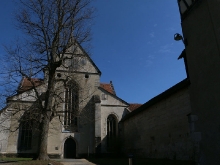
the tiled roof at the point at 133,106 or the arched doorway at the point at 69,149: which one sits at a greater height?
the tiled roof at the point at 133,106

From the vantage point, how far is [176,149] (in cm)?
1370

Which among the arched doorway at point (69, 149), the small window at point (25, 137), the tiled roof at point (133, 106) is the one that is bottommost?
the arched doorway at point (69, 149)

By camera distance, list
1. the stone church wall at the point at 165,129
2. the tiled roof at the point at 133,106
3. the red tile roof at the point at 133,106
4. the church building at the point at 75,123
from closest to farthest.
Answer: the stone church wall at the point at 165,129, the church building at the point at 75,123, the tiled roof at the point at 133,106, the red tile roof at the point at 133,106

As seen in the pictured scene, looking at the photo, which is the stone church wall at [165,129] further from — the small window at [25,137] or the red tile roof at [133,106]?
the small window at [25,137]

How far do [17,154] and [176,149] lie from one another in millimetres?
16719

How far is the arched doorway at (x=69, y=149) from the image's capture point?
2400 cm

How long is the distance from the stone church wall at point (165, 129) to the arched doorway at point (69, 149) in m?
6.65

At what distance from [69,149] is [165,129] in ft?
Answer: 42.2

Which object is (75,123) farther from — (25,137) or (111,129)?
(25,137)

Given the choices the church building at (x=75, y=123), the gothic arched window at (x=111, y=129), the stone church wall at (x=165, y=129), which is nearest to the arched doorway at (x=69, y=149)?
the church building at (x=75, y=123)

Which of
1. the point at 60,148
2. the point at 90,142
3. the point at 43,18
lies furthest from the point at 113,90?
the point at 43,18

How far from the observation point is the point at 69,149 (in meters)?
24.1

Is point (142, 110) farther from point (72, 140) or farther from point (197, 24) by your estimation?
point (197, 24)

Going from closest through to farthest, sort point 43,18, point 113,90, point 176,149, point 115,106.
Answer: point 176,149
point 43,18
point 115,106
point 113,90
